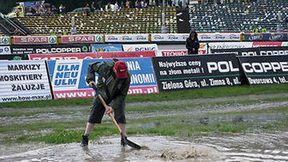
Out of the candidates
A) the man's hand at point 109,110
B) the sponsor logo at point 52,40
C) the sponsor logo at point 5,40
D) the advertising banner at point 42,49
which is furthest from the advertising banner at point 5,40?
the man's hand at point 109,110

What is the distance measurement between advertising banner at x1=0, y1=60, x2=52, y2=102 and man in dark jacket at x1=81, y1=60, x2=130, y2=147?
8455 mm

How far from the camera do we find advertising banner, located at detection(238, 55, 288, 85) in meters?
23.9

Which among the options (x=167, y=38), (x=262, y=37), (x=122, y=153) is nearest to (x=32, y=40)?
(x=167, y=38)

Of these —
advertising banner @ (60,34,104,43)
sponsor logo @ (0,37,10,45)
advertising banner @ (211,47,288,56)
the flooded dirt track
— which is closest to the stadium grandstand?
advertising banner @ (60,34,104,43)

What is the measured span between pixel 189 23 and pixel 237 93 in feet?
118

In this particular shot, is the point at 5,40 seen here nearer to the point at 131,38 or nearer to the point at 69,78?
the point at 131,38

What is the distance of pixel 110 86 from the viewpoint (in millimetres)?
10977

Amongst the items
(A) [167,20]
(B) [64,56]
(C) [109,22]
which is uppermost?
(B) [64,56]

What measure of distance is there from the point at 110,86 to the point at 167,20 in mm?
47565

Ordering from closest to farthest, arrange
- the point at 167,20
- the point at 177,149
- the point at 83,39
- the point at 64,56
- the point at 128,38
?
1. the point at 177,149
2. the point at 64,56
3. the point at 83,39
4. the point at 128,38
5. the point at 167,20

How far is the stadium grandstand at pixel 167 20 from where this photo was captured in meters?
55.7

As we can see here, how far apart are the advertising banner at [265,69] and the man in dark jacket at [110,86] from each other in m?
13.3

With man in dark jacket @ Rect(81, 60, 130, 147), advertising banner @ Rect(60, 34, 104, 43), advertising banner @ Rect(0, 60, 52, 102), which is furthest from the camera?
advertising banner @ Rect(60, 34, 104, 43)

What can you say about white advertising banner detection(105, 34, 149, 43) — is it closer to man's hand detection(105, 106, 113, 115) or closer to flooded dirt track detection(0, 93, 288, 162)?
flooded dirt track detection(0, 93, 288, 162)
